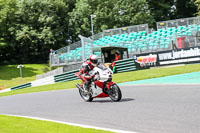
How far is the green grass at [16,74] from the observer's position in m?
37.6

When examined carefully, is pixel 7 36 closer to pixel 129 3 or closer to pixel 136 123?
pixel 129 3

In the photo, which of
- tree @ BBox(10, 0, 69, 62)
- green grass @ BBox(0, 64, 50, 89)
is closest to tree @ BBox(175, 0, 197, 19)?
tree @ BBox(10, 0, 69, 62)

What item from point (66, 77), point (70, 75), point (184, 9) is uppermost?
point (184, 9)

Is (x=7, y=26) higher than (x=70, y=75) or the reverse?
higher

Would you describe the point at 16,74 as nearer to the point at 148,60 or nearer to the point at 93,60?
the point at 148,60

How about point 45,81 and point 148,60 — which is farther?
point 45,81

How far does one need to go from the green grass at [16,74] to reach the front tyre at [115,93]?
27836mm

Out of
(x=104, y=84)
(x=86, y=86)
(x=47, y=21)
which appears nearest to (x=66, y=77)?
(x=86, y=86)

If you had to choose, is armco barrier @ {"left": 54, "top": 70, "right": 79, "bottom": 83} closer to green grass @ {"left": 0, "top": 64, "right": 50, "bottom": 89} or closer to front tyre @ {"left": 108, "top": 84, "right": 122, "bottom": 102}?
green grass @ {"left": 0, "top": 64, "right": 50, "bottom": 89}

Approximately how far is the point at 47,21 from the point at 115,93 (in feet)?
132

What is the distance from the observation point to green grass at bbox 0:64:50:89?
37.6 metres

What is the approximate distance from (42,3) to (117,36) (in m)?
20.4

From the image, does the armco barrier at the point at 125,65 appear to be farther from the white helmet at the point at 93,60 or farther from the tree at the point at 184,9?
the tree at the point at 184,9

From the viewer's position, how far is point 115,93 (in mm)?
10328
